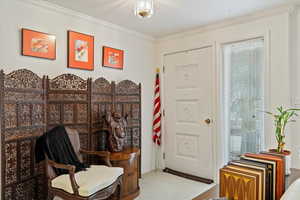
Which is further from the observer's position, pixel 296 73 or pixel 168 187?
pixel 168 187

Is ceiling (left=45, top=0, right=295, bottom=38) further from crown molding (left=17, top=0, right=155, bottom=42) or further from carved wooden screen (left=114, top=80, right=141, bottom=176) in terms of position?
carved wooden screen (left=114, top=80, right=141, bottom=176)

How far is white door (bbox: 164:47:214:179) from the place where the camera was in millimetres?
3424

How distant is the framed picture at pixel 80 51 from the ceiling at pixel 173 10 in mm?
325

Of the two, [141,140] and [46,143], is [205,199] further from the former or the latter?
[141,140]

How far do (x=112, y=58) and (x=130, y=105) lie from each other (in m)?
0.77

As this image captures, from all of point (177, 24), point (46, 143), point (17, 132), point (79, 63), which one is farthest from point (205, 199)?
point (177, 24)

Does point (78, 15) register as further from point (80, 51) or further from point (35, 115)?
point (35, 115)

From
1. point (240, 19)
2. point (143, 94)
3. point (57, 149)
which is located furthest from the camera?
point (143, 94)

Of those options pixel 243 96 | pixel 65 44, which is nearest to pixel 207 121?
pixel 243 96

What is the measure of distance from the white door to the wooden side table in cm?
108

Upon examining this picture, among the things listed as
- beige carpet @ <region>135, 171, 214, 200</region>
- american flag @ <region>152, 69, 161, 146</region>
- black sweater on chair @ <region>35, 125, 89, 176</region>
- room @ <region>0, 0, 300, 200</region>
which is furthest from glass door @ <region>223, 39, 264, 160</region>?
black sweater on chair @ <region>35, 125, 89, 176</region>

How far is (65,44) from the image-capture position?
2.81m

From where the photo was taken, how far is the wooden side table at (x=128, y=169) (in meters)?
2.72

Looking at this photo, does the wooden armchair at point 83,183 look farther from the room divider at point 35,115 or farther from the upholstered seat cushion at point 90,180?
the room divider at point 35,115
